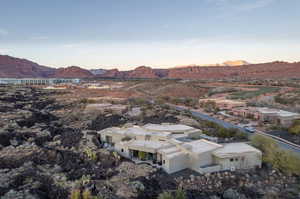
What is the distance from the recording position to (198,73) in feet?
440

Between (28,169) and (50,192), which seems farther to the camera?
(28,169)

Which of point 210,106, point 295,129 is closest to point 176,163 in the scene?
point 295,129

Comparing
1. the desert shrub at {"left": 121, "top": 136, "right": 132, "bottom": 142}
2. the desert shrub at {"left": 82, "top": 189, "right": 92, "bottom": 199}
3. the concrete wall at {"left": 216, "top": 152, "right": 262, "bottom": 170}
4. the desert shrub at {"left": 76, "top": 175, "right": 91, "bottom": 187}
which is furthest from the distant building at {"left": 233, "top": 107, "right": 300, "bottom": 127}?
the desert shrub at {"left": 82, "top": 189, "right": 92, "bottom": 199}

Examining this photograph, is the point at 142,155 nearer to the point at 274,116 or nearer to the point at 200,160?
the point at 200,160

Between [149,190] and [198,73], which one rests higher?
[198,73]

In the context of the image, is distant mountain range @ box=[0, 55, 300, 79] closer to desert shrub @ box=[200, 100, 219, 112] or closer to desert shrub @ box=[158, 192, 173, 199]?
desert shrub @ box=[200, 100, 219, 112]

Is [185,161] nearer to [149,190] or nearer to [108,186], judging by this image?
[149,190]

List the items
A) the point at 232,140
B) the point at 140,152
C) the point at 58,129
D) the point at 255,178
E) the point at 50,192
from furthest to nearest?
the point at 58,129, the point at 232,140, the point at 140,152, the point at 255,178, the point at 50,192

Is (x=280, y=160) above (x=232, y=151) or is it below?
below

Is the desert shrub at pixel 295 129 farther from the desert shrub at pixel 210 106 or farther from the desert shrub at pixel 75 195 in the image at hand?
the desert shrub at pixel 75 195

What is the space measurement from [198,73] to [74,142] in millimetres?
119818

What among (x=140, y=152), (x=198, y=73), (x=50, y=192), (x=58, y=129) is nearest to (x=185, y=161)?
(x=140, y=152)

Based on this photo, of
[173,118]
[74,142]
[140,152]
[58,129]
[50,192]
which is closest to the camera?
[50,192]

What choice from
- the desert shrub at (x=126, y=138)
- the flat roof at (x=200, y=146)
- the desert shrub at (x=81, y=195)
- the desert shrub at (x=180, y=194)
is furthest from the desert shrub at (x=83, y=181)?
the flat roof at (x=200, y=146)
